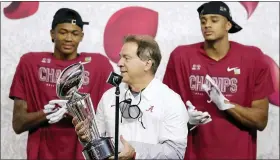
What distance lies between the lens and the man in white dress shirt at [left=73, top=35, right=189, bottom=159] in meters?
3.25

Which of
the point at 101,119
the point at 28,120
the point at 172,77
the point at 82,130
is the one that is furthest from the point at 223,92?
the point at 82,130

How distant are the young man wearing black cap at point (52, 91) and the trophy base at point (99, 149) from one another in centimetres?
101

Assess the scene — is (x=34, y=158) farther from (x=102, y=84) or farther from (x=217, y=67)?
Result: (x=217, y=67)

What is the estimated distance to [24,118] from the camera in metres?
4.10

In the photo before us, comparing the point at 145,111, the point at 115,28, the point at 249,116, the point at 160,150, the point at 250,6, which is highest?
the point at 250,6

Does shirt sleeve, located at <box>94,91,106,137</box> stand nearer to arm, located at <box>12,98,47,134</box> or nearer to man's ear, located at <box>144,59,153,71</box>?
man's ear, located at <box>144,59,153,71</box>

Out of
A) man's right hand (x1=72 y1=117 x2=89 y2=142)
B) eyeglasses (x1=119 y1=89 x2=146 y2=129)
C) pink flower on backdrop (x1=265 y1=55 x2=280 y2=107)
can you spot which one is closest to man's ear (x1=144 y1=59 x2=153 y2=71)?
eyeglasses (x1=119 y1=89 x2=146 y2=129)

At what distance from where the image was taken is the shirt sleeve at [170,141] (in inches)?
127

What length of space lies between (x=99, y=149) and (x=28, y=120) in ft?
3.68

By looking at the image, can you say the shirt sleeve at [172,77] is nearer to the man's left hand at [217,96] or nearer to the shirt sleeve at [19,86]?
the man's left hand at [217,96]

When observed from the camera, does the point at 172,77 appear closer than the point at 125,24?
Yes

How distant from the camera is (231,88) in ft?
13.4

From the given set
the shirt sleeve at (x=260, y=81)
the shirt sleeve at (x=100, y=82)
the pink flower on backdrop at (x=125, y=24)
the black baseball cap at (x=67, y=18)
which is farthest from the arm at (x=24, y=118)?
the shirt sleeve at (x=260, y=81)

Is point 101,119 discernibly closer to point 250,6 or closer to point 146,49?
point 146,49
